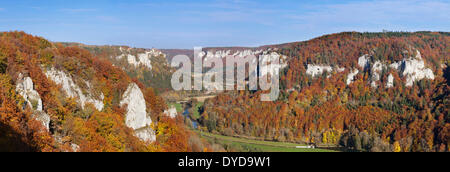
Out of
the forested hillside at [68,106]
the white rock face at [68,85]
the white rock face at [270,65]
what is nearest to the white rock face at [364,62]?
the white rock face at [270,65]

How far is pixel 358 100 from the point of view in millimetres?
128375

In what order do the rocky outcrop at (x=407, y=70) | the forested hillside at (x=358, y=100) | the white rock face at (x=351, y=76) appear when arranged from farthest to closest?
1. the white rock face at (x=351, y=76)
2. the rocky outcrop at (x=407, y=70)
3. the forested hillside at (x=358, y=100)

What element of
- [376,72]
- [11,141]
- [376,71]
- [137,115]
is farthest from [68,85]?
[376,71]

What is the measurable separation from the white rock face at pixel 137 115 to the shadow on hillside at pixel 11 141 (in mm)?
18470

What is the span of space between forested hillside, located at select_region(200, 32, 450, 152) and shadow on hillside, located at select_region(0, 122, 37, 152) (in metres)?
81.8

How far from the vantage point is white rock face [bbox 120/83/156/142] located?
38.0 meters

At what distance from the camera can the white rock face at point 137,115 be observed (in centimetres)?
3802

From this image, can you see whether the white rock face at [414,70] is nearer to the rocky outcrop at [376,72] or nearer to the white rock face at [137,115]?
the rocky outcrop at [376,72]

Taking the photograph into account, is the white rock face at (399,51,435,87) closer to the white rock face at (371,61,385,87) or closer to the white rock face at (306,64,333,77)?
the white rock face at (371,61,385,87)

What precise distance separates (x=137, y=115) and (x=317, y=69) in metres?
126

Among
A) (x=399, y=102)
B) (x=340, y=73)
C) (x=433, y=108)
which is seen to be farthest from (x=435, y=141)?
(x=340, y=73)
